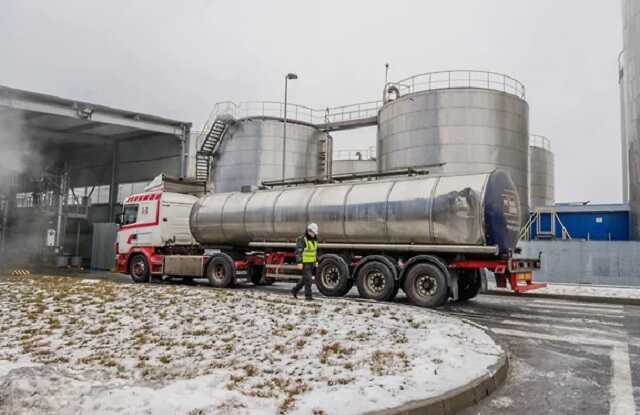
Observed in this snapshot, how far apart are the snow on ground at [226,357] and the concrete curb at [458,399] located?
0.09 metres

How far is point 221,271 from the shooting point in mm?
15172

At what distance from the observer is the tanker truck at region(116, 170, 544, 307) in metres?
10.6

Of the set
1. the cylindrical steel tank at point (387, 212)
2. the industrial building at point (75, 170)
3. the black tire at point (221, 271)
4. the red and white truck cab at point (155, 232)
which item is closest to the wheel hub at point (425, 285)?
the cylindrical steel tank at point (387, 212)

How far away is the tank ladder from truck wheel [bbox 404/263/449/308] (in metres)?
19.7

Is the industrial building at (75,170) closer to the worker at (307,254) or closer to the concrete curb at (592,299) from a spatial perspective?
the worker at (307,254)

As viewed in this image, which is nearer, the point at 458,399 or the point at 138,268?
the point at 458,399

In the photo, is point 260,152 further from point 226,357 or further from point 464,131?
point 226,357

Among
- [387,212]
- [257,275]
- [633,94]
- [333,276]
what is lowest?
[257,275]

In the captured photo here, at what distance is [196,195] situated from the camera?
17438mm

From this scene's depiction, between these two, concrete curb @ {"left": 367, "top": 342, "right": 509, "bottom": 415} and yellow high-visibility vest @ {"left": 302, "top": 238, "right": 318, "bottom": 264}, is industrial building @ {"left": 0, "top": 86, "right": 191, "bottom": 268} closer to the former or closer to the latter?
yellow high-visibility vest @ {"left": 302, "top": 238, "right": 318, "bottom": 264}

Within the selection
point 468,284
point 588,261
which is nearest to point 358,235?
point 468,284

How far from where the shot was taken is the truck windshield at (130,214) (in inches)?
665

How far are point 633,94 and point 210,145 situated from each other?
20.8 m

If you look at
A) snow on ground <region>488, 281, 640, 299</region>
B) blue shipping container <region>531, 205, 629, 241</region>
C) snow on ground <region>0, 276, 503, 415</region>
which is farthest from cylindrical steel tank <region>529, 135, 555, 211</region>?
snow on ground <region>0, 276, 503, 415</region>
